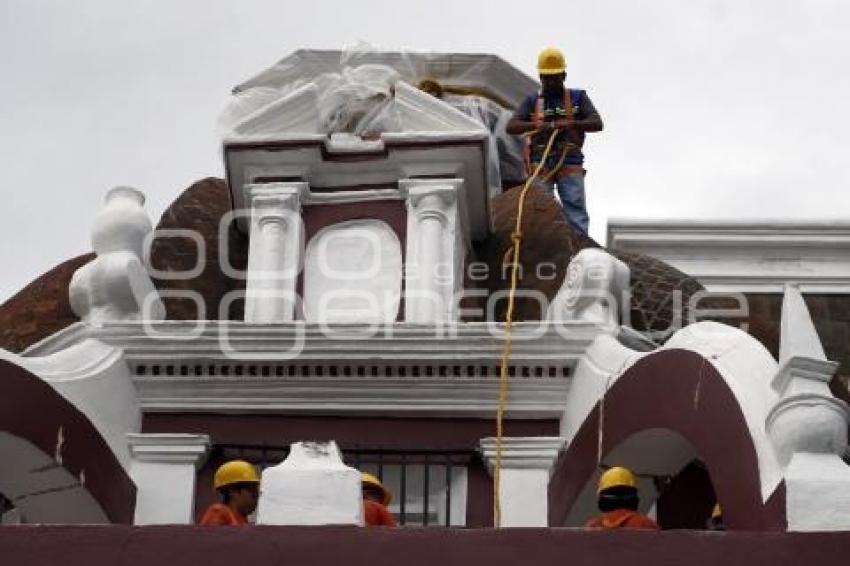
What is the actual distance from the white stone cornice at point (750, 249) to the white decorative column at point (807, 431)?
9.12 meters

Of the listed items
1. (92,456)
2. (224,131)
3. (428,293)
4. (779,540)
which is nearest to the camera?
(779,540)

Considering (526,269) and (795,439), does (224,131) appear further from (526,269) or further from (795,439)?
(795,439)

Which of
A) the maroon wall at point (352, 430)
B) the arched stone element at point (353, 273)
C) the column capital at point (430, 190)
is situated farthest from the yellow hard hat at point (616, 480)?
the column capital at point (430, 190)

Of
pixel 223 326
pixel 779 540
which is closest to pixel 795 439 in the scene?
pixel 779 540

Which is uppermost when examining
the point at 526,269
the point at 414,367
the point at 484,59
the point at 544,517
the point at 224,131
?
the point at 484,59

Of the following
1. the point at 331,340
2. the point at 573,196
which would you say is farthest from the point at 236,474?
the point at 573,196

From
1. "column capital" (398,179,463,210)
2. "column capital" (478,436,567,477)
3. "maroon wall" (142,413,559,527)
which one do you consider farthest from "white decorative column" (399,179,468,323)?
"column capital" (478,436,567,477)

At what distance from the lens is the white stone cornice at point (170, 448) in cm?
1738

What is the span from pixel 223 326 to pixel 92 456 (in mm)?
1373

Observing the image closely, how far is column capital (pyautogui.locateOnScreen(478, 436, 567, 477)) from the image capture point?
678 inches

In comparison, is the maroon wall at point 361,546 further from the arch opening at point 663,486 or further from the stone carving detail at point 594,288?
the stone carving detail at point 594,288

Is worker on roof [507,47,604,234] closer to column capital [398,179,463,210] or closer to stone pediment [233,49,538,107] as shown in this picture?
stone pediment [233,49,538,107]

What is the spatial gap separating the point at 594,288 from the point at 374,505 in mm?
4050

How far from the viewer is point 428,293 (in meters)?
18.3
